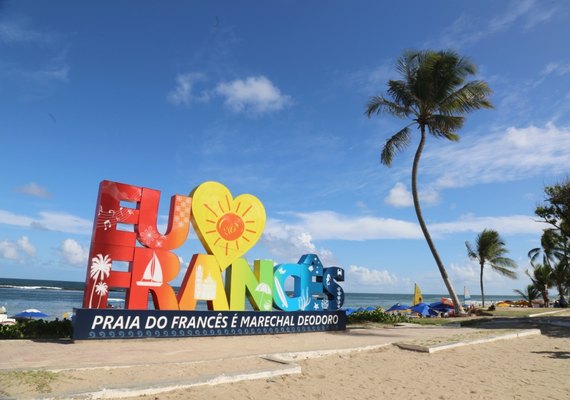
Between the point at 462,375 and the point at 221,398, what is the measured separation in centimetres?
503

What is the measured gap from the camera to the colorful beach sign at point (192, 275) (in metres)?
11.1

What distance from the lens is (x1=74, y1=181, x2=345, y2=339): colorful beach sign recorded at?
11078 millimetres

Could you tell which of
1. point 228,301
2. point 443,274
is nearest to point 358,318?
point 443,274

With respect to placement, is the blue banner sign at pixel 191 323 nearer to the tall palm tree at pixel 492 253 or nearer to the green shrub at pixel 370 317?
the green shrub at pixel 370 317

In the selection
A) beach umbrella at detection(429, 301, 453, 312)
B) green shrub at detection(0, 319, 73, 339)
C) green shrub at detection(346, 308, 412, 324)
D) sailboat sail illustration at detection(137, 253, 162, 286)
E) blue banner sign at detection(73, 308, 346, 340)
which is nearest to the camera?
blue banner sign at detection(73, 308, 346, 340)

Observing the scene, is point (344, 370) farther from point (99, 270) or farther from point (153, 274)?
point (99, 270)

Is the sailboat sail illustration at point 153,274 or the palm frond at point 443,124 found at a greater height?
the palm frond at point 443,124

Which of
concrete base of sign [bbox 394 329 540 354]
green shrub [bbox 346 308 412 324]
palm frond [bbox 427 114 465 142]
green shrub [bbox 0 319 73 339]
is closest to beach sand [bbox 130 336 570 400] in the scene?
concrete base of sign [bbox 394 329 540 354]

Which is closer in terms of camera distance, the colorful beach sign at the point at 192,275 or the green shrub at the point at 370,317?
the colorful beach sign at the point at 192,275

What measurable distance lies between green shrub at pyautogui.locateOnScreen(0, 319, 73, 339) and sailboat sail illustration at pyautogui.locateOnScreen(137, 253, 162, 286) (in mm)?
2296

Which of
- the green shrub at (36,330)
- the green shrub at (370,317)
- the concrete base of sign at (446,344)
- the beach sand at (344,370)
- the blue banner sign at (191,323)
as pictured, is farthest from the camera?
the green shrub at (370,317)

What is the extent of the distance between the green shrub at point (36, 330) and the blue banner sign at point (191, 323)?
138 cm

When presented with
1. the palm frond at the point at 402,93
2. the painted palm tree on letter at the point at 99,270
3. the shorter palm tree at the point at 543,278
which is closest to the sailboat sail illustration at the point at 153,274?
the painted palm tree on letter at the point at 99,270

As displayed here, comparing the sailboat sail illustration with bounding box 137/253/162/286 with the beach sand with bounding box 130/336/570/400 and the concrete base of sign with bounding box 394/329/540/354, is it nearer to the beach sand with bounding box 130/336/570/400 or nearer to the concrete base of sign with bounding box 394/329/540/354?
the beach sand with bounding box 130/336/570/400
